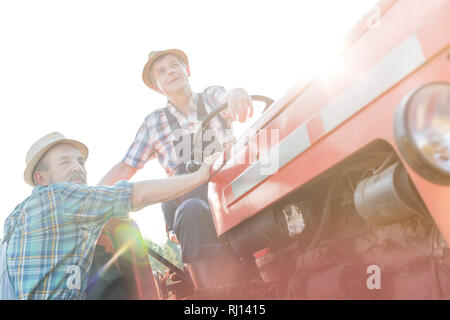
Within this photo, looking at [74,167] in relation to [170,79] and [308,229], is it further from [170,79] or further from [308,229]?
[308,229]

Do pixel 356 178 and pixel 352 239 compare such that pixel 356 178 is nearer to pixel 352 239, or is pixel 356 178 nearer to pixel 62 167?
pixel 352 239

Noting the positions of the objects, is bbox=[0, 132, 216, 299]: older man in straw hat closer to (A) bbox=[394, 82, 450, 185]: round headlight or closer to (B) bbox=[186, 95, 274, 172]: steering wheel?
(B) bbox=[186, 95, 274, 172]: steering wheel

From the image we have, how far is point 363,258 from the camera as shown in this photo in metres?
1.45

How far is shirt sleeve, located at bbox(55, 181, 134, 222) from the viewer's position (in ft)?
6.02

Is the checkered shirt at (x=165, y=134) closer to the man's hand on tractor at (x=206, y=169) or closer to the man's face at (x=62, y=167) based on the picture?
the man's hand on tractor at (x=206, y=169)

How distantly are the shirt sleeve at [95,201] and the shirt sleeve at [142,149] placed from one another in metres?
1.08

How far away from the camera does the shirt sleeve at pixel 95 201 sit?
6.02 ft

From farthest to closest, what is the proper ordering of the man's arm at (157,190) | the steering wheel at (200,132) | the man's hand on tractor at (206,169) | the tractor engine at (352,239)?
the steering wheel at (200,132) < the man's hand on tractor at (206,169) < the man's arm at (157,190) < the tractor engine at (352,239)

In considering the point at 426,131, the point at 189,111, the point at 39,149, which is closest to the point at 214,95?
the point at 189,111

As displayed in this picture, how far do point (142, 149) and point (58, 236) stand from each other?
1305mm

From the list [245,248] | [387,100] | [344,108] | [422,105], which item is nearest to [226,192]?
[245,248]

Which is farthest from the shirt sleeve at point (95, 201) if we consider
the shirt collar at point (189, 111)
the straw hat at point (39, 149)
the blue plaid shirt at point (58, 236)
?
the shirt collar at point (189, 111)

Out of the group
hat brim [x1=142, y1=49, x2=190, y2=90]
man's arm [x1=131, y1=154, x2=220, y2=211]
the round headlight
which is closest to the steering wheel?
man's arm [x1=131, y1=154, x2=220, y2=211]

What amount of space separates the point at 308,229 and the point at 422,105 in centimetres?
88
